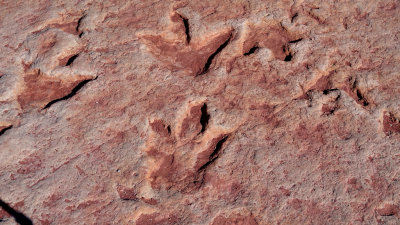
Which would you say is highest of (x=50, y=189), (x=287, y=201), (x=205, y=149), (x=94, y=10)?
(x=94, y=10)

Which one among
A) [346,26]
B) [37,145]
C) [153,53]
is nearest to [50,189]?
[37,145]

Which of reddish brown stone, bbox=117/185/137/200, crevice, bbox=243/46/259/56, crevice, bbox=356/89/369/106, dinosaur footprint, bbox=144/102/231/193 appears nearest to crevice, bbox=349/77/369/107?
crevice, bbox=356/89/369/106

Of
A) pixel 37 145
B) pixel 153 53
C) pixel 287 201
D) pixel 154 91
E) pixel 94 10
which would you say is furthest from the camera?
pixel 94 10

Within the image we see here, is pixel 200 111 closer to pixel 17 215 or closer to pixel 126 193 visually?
pixel 126 193

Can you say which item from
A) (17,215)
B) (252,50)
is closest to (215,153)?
(252,50)

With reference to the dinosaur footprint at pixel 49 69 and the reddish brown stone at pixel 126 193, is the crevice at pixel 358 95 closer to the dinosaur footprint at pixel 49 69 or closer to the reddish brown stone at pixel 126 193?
the reddish brown stone at pixel 126 193

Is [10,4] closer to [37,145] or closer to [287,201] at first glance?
[37,145]

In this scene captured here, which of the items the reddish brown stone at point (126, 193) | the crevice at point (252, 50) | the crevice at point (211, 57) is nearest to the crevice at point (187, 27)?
the crevice at point (211, 57)
